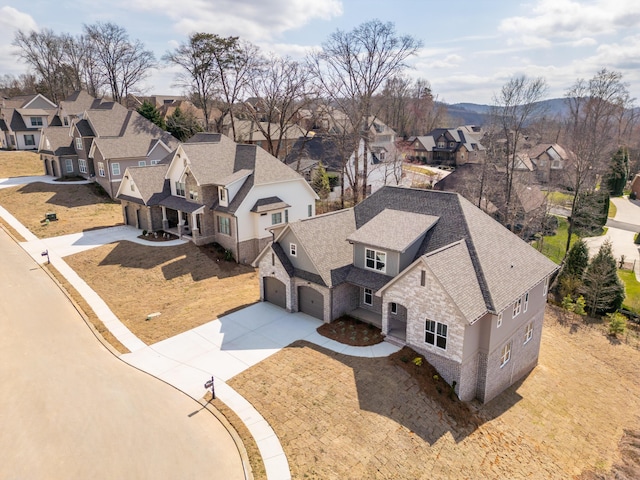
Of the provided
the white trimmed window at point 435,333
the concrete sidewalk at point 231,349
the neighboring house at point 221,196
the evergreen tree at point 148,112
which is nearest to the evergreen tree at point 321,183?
the neighboring house at point 221,196

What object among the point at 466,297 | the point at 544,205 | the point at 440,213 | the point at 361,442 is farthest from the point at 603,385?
the point at 544,205

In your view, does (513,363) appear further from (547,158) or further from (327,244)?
(547,158)

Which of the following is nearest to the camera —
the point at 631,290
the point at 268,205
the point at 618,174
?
the point at 631,290

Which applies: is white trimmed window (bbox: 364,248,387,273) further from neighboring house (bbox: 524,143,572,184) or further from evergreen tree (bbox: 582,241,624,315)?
neighboring house (bbox: 524,143,572,184)

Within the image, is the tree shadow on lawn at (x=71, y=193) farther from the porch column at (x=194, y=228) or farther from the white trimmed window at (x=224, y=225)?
the white trimmed window at (x=224, y=225)

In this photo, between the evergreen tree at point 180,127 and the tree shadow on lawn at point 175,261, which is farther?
the evergreen tree at point 180,127

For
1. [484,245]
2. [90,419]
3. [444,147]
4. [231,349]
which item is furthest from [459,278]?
[444,147]

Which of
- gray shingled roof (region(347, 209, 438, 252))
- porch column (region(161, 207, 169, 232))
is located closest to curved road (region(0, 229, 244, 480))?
gray shingled roof (region(347, 209, 438, 252))
